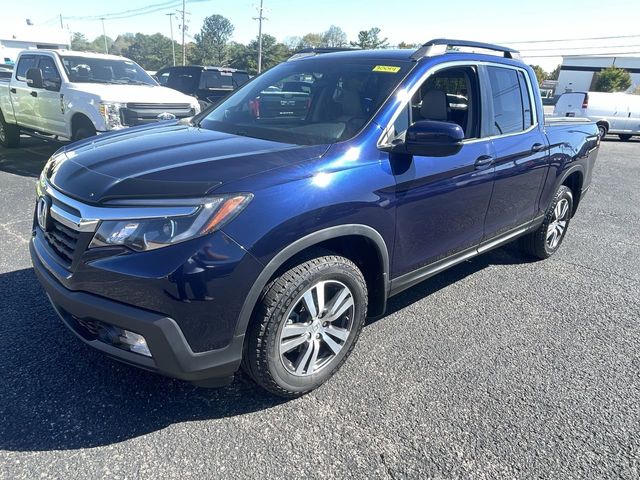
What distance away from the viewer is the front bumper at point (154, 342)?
194 centimetres

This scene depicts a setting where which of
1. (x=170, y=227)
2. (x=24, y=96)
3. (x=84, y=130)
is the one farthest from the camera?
(x=24, y=96)

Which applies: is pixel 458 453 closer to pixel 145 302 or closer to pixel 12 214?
pixel 145 302

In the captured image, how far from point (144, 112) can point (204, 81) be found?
15.7 feet

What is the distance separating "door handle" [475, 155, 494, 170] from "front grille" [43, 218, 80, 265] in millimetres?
2479

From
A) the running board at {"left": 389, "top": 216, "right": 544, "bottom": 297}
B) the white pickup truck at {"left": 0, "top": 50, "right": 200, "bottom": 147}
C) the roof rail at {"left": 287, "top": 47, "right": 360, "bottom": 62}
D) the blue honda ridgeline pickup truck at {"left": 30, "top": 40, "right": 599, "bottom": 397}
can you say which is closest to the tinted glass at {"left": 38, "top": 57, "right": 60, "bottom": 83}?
the white pickup truck at {"left": 0, "top": 50, "right": 200, "bottom": 147}

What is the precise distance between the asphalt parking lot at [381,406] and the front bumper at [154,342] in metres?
0.37

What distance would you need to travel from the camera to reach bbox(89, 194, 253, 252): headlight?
6.34ft

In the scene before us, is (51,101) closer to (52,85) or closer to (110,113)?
(52,85)

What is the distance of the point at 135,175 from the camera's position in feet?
7.05

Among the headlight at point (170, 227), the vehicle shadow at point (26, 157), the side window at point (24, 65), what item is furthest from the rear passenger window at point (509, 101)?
the side window at point (24, 65)

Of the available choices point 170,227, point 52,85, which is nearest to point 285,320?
point 170,227

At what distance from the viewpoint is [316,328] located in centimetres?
244

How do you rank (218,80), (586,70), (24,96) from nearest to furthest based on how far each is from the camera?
(24,96) → (218,80) → (586,70)

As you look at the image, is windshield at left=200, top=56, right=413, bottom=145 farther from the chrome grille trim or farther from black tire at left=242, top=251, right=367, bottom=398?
the chrome grille trim
